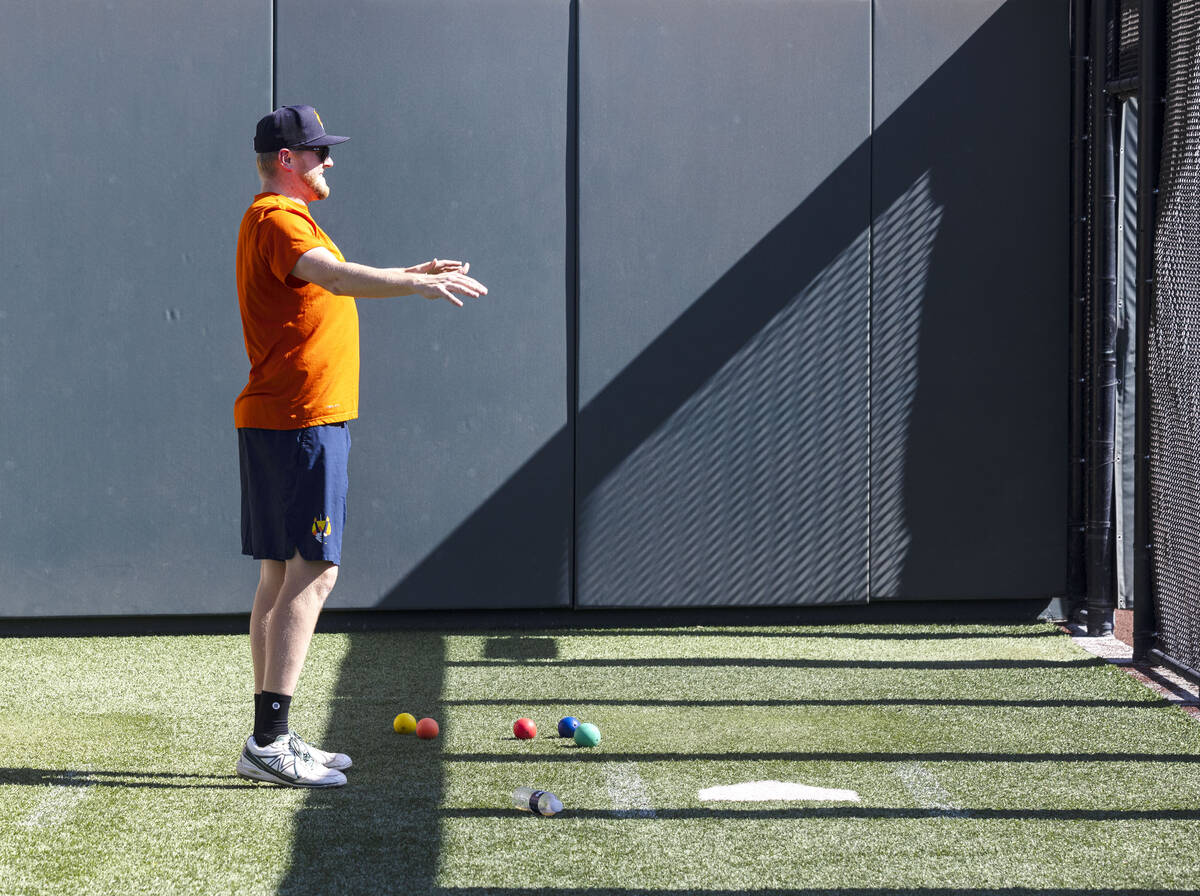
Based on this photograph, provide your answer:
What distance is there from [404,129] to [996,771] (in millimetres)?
3464

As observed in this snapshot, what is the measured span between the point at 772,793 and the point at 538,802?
1.96ft

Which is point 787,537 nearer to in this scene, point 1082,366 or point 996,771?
point 1082,366

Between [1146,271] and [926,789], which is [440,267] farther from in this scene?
[1146,271]

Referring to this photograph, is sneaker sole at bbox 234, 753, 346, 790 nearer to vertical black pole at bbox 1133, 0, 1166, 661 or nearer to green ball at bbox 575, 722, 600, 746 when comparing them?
green ball at bbox 575, 722, 600, 746


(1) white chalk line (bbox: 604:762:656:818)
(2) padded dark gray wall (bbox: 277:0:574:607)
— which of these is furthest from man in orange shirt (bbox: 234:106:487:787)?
(2) padded dark gray wall (bbox: 277:0:574:607)

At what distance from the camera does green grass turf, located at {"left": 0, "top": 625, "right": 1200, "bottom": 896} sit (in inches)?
114

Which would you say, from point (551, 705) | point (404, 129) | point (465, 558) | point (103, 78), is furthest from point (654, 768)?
point (103, 78)

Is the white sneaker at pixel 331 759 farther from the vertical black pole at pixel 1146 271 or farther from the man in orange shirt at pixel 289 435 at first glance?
the vertical black pole at pixel 1146 271

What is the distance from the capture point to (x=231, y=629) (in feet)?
19.0

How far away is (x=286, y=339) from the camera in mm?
3506

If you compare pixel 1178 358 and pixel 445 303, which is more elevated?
pixel 445 303

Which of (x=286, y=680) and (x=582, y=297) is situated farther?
(x=582, y=297)

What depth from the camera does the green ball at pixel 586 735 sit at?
389 centimetres

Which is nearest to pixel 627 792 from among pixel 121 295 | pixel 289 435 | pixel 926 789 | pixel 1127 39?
pixel 926 789
